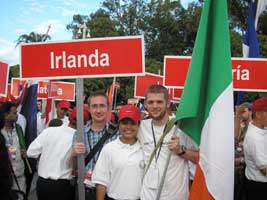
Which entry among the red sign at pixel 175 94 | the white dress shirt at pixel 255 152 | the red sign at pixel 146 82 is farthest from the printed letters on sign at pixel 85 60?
the red sign at pixel 146 82

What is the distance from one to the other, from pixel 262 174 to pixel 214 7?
6.99 feet

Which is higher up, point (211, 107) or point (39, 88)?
point (39, 88)

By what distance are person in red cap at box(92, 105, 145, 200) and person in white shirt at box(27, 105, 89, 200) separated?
44.0 inches

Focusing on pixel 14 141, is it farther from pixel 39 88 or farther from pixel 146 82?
pixel 39 88

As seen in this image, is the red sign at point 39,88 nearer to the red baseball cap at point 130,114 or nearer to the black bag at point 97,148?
the black bag at point 97,148

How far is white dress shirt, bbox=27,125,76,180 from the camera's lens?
4.48 m

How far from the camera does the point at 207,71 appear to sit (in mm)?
3385

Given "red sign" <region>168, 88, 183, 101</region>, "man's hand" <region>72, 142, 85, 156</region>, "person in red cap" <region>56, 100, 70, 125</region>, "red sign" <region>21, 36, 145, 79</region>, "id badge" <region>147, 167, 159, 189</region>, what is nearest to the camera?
"id badge" <region>147, 167, 159, 189</region>

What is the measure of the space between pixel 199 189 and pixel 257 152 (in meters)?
1.52

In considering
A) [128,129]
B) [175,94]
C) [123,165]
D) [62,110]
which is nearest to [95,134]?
[128,129]

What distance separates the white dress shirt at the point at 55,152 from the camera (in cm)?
448

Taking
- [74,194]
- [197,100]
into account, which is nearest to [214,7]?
[197,100]

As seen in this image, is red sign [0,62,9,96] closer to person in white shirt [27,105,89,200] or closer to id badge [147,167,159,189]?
person in white shirt [27,105,89,200]

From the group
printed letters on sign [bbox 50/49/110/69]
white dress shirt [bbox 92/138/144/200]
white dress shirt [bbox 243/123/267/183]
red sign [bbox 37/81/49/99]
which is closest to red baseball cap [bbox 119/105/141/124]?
white dress shirt [bbox 92/138/144/200]
